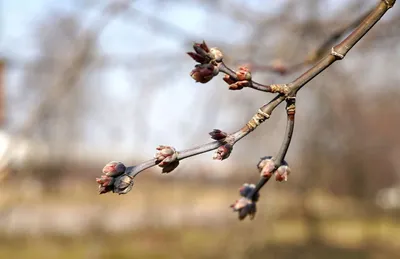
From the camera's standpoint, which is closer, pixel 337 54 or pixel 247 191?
pixel 337 54

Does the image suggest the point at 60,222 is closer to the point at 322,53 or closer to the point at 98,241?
the point at 98,241

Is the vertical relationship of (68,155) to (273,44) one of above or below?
above

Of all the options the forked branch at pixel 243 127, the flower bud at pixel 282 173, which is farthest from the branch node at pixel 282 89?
the flower bud at pixel 282 173

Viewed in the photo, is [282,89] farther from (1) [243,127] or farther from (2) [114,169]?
(2) [114,169]

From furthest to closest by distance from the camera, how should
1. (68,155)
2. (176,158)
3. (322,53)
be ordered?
(68,155) < (322,53) < (176,158)

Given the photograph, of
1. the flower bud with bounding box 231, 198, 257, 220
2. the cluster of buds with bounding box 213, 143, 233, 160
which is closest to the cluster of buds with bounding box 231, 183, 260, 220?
the flower bud with bounding box 231, 198, 257, 220

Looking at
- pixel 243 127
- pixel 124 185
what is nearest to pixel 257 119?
pixel 243 127

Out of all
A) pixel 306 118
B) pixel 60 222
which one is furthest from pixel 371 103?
pixel 60 222

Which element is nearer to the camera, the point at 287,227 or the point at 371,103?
the point at 371,103
